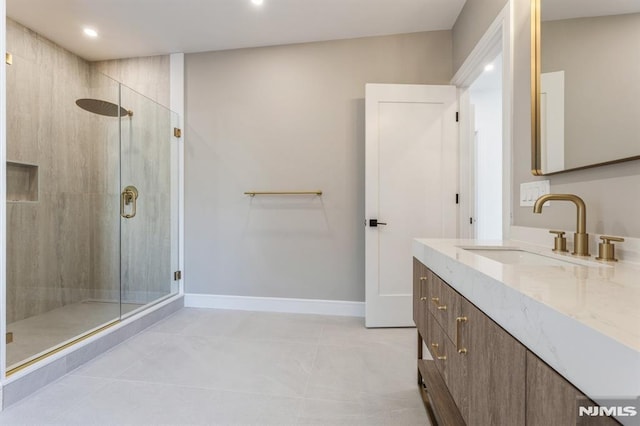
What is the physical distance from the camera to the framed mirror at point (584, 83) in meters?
0.89

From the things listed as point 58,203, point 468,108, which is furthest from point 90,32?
point 468,108

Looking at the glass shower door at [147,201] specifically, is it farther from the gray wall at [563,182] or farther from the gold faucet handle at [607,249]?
the gold faucet handle at [607,249]

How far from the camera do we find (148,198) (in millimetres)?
2797

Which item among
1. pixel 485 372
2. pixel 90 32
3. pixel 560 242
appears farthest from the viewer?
pixel 90 32

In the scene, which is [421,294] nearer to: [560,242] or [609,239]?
[560,242]

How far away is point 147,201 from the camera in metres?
2.79

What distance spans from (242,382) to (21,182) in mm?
2305

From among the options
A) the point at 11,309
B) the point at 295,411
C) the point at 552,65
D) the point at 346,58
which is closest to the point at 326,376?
the point at 295,411

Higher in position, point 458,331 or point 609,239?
point 609,239

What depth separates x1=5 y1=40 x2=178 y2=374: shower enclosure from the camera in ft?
7.32

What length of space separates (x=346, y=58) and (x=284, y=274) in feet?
6.91

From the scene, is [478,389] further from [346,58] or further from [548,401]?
[346,58]

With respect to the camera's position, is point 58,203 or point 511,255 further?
point 58,203

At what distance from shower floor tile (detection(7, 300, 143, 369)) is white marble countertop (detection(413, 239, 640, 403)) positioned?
225cm
